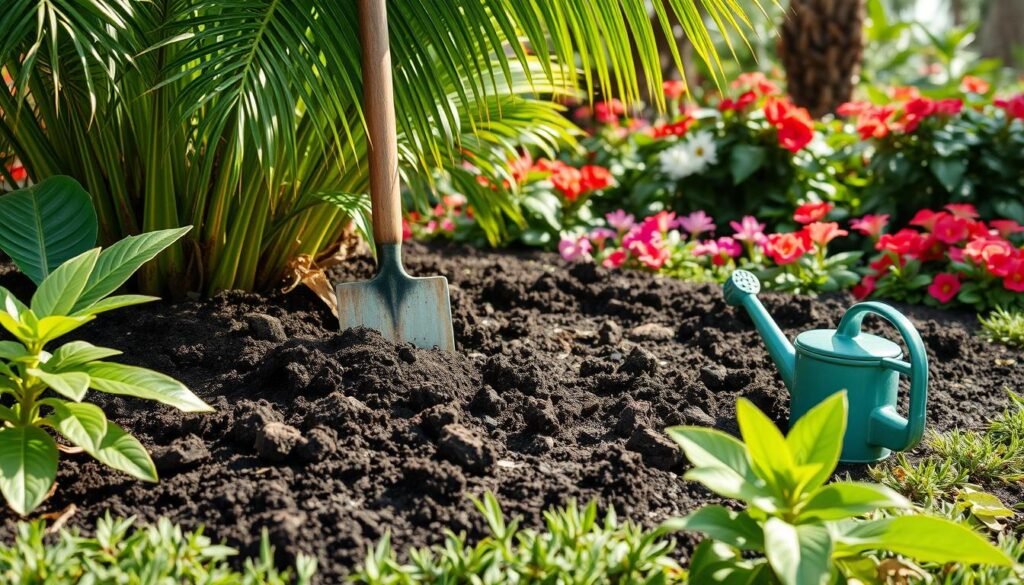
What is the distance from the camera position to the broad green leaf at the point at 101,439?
1788 millimetres

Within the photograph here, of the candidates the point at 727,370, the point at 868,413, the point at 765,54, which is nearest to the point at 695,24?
the point at 727,370

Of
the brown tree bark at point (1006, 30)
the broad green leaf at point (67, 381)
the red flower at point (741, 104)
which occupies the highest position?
the brown tree bark at point (1006, 30)

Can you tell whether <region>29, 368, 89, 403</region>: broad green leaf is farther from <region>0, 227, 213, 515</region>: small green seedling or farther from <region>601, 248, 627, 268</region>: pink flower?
<region>601, 248, 627, 268</region>: pink flower

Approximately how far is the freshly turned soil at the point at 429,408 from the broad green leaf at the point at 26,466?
0.14 m

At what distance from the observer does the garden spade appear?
8.35 feet

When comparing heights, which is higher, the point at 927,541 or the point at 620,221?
the point at 620,221

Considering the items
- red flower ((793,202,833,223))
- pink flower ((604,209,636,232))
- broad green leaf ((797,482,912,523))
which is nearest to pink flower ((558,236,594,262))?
pink flower ((604,209,636,232))

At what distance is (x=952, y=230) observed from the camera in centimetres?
367

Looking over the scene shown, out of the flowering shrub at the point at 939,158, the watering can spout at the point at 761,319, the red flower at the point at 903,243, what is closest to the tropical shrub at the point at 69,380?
the watering can spout at the point at 761,319

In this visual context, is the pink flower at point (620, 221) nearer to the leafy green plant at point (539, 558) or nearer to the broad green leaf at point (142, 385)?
the leafy green plant at point (539, 558)

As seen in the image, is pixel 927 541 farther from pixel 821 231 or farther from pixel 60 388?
pixel 821 231

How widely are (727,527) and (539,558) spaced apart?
1.04ft

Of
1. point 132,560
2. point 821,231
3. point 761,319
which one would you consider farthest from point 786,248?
point 132,560

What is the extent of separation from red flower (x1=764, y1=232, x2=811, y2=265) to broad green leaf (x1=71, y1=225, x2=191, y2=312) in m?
2.23
